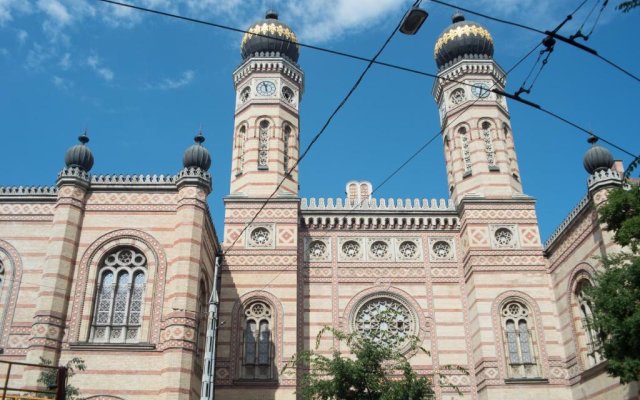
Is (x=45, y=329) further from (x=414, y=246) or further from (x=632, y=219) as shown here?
(x=632, y=219)

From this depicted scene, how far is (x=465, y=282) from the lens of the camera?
21.0 meters

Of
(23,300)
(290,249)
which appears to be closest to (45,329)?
(23,300)

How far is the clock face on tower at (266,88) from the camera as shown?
23.8 metres

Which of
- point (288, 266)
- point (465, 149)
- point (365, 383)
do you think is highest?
point (465, 149)

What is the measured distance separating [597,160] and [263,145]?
11.2 metres

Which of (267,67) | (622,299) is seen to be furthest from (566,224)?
(267,67)

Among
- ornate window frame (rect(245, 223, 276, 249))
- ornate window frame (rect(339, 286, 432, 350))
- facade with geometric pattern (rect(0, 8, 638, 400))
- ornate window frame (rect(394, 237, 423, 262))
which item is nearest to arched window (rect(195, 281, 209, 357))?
facade with geometric pattern (rect(0, 8, 638, 400))

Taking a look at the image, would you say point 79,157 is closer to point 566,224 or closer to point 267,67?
point 267,67

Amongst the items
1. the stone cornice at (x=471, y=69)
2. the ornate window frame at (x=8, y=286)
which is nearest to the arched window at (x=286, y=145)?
the stone cornice at (x=471, y=69)

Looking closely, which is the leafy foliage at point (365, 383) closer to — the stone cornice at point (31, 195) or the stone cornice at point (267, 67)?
the stone cornice at point (31, 195)

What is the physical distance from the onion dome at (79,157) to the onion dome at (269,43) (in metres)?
8.95

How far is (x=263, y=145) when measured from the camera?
23.1m

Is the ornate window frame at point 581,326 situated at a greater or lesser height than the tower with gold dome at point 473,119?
lesser

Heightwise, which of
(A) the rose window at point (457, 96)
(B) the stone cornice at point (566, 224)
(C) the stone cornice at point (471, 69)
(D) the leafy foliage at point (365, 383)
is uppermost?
(C) the stone cornice at point (471, 69)
